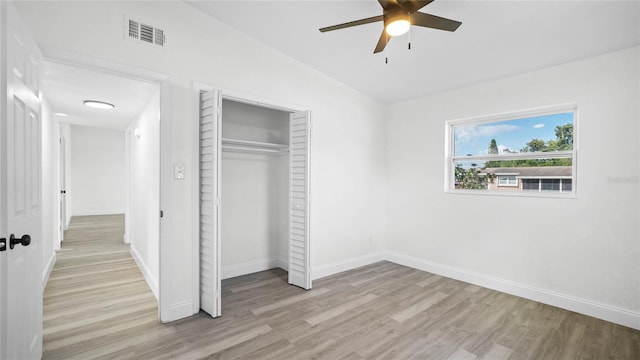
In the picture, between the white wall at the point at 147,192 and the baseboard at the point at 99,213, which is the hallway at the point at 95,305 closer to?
the white wall at the point at 147,192

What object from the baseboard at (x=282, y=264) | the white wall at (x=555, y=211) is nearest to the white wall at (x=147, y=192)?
the baseboard at (x=282, y=264)

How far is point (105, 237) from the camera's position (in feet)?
21.0

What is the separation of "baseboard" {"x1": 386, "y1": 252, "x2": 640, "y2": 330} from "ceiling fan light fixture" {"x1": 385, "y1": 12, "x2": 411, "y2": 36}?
10.3 feet

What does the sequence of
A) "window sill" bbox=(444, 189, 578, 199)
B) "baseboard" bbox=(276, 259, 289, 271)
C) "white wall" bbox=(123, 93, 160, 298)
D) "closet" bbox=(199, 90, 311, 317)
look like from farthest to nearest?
"baseboard" bbox=(276, 259, 289, 271) < "white wall" bbox=(123, 93, 160, 298) < "window sill" bbox=(444, 189, 578, 199) < "closet" bbox=(199, 90, 311, 317)

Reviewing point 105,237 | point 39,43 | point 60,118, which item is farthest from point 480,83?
point 105,237

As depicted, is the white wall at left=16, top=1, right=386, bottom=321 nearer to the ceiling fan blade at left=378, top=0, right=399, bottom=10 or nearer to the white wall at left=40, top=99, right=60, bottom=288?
the ceiling fan blade at left=378, top=0, right=399, bottom=10

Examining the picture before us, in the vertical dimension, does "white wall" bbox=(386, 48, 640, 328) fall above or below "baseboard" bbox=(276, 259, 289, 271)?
above

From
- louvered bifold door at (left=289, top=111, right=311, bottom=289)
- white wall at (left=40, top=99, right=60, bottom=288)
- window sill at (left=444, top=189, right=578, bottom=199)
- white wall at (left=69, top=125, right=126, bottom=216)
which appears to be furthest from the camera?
white wall at (left=69, top=125, right=126, bottom=216)

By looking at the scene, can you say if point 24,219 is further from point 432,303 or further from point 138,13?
point 432,303

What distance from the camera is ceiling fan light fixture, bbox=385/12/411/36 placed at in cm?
206

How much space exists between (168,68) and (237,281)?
2.58 metres

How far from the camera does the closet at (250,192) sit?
2877 millimetres

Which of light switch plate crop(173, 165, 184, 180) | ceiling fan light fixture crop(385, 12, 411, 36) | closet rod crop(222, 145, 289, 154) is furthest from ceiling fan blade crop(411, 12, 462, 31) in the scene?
closet rod crop(222, 145, 289, 154)

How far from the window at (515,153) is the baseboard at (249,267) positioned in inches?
108
